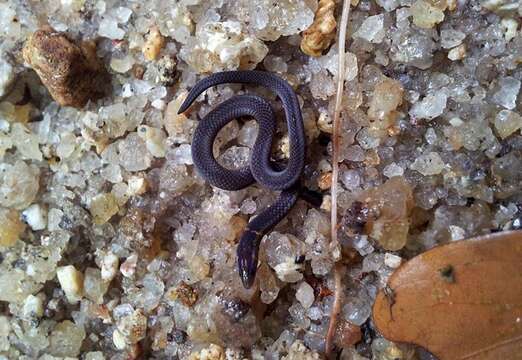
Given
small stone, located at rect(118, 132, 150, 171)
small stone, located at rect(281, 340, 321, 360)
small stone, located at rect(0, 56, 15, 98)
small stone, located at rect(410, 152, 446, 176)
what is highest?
small stone, located at rect(0, 56, 15, 98)

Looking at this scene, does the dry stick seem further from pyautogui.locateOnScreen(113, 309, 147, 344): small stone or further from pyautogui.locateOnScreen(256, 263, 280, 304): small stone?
pyautogui.locateOnScreen(113, 309, 147, 344): small stone

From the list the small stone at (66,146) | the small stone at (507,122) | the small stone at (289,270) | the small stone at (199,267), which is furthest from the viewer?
the small stone at (66,146)

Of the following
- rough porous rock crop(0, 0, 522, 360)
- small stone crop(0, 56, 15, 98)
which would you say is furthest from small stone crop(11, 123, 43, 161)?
small stone crop(0, 56, 15, 98)

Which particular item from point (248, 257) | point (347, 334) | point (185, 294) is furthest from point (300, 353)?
point (185, 294)

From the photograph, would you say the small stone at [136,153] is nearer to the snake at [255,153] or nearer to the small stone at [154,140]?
the small stone at [154,140]

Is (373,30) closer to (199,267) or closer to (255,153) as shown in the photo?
(255,153)

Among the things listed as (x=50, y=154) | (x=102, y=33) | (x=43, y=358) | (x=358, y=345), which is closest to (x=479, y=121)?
(x=358, y=345)

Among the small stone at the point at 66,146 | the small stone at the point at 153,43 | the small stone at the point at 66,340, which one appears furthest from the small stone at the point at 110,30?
the small stone at the point at 66,340
